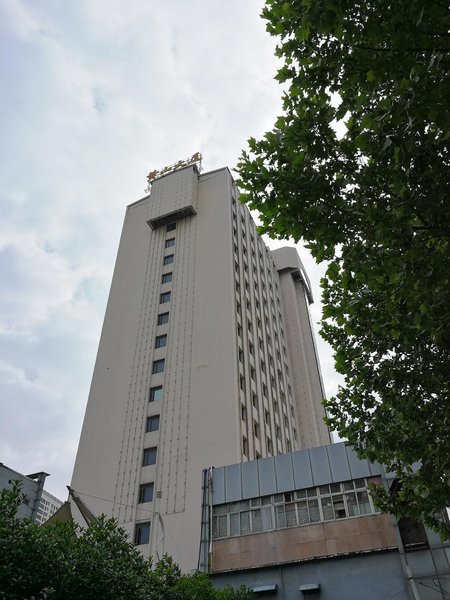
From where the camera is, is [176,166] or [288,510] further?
[176,166]

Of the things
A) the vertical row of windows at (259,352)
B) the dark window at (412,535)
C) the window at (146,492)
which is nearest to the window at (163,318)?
the vertical row of windows at (259,352)

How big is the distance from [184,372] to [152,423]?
143 inches

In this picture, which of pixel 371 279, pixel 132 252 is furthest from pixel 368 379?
pixel 132 252

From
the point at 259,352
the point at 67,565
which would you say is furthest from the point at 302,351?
the point at 67,565

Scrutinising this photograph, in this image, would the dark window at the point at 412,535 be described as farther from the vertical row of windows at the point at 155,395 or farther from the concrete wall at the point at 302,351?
the concrete wall at the point at 302,351

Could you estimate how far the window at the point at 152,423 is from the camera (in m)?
28.8

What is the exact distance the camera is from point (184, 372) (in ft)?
99.5

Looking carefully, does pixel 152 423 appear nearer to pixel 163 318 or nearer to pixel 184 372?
pixel 184 372

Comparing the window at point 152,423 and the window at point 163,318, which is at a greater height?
the window at point 163,318

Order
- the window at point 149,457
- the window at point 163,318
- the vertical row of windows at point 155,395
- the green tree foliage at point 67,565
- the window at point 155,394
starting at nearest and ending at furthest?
the green tree foliage at point 67,565 < the vertical row of windows at point 155,395 < the window at point 149,457 < the window at point 155,394 < the window at point 163,318

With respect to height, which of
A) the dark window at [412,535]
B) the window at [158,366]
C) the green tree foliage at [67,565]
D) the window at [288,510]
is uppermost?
the window at [158,366]

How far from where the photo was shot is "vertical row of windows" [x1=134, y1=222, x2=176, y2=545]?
25172mm

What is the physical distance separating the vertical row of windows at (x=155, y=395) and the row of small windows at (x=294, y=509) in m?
6.00

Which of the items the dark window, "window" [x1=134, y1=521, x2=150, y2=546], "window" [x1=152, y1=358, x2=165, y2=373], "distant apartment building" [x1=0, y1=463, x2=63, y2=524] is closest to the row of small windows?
the dark window
